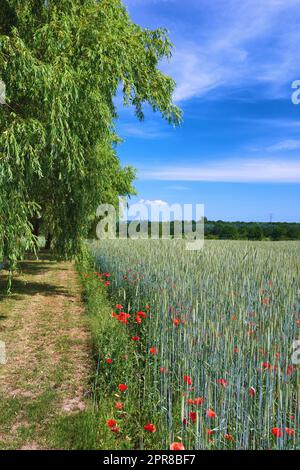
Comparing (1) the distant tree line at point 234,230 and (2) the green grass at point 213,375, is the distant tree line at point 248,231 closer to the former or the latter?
(1) the distant tree line at point 234,230

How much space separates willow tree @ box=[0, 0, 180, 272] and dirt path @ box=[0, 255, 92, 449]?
1.68 m

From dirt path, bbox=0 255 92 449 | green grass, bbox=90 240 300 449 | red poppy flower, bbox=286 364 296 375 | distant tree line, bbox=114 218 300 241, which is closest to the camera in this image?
green grass, bbox=90 240 300 449

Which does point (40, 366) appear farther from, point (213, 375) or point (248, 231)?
point (248, 231)

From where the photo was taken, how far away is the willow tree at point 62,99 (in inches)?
298

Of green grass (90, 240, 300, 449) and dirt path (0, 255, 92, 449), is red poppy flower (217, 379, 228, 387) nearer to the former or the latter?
green grass (90, 240, 300, 449)

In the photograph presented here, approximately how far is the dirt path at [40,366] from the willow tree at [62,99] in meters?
1.68

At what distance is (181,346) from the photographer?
5.02 meters

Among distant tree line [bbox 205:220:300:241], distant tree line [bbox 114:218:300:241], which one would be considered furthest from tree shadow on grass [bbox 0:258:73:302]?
distant tree line [bbox 205:220:300:241]

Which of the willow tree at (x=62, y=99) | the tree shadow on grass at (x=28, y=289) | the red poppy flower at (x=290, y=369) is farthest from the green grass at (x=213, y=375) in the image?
the tree shadow on grass at (x=28, y=289)

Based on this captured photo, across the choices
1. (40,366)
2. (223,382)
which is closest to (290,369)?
(223,382)

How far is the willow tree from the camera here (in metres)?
7.57

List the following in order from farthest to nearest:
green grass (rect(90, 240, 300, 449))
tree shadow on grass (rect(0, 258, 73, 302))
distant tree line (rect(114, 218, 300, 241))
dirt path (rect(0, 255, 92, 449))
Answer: distant tree line (rect(114, 218, 300, 241)), tree shadow on grass (rect(0, 258, 73, 302)), dirt path (rect(0, 255, 92, 449)), green grass (rect(90, 240, 300, 449))

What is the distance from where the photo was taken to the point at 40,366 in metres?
6.36
